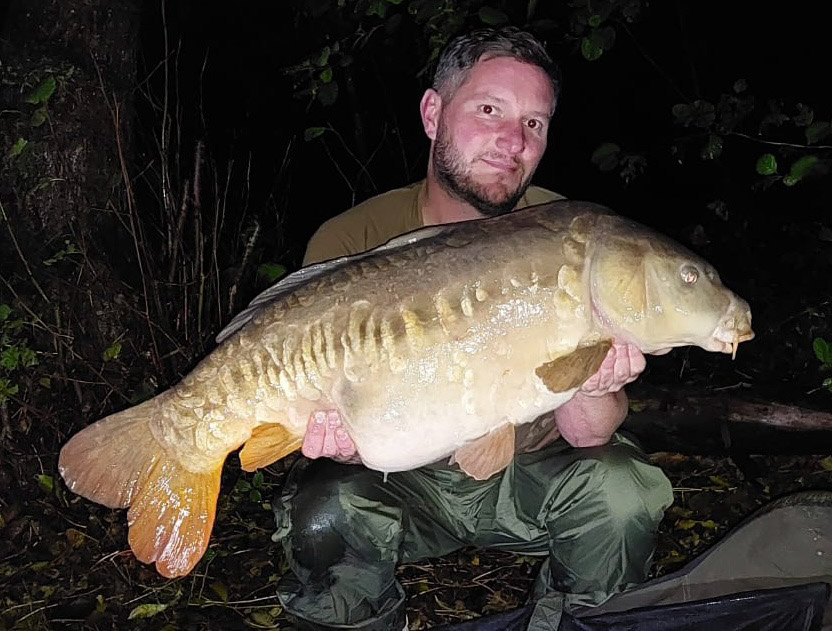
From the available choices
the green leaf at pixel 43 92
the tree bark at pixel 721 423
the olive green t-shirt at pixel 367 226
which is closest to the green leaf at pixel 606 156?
the tree bark at pixel 721 423

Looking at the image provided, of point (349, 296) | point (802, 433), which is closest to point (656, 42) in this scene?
point (802, 433)

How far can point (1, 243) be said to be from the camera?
2.56 meters

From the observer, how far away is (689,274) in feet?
4.68

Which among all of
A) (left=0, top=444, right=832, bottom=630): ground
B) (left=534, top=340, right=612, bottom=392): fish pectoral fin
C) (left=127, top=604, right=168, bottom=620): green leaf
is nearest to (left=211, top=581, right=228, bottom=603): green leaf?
(left=0, top=444, right=832, bottom=630): ground

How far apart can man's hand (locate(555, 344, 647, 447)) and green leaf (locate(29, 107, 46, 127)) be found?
178cm

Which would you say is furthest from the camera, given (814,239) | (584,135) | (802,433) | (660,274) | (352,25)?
(584,135)

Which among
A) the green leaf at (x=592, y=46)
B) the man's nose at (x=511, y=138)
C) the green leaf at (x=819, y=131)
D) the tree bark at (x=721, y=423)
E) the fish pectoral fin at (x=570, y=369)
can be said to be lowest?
the tree bark at (x=721, y=423)

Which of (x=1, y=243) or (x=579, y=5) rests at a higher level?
(x=579, y=5)

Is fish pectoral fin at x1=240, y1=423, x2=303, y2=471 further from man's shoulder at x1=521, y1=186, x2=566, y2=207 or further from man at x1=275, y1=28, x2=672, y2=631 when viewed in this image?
→ man's shoulder at x1=521, y1=186, x2=566, y2=207

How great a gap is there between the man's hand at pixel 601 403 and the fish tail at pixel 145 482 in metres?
0.71

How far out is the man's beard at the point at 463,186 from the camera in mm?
1895

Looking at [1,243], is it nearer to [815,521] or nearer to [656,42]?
[815,521]

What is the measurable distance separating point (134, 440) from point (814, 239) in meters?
3.46

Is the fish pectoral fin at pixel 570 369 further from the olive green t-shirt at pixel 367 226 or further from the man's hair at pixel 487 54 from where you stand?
the man's hair at pixel 487 54
